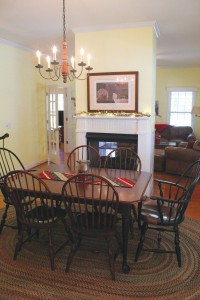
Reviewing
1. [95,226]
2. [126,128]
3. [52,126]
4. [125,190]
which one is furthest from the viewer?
[52,126]

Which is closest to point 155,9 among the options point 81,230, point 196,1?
point 196,1

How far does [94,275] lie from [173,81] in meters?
7.75

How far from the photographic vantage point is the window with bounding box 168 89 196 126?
8972mm

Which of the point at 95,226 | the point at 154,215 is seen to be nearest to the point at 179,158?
the point at 154,215

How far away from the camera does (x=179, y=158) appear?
217 inches

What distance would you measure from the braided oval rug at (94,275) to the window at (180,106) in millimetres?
6674

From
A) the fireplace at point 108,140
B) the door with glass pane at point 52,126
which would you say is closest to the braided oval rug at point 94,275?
the fireplace at point 108,140

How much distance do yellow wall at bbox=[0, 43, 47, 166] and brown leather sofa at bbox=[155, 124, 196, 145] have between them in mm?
3846

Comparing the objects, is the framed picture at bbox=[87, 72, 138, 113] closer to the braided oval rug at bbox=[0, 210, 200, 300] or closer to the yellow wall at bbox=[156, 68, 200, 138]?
the braided oval rug at bbox=[0, 210, 200, 300]

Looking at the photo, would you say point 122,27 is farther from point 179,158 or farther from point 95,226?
point 95,226

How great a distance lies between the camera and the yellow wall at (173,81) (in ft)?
28.8

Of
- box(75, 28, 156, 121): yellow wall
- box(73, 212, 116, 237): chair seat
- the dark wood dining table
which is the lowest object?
box(73, 212, 116, 237): chair seat

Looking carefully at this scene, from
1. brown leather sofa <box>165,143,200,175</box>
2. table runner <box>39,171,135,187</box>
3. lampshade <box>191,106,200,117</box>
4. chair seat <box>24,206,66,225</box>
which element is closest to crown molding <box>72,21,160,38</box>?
brown leather sofa <box>165,143,200,175</box>

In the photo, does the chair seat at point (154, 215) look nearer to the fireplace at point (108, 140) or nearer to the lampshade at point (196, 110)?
the fireplace at point (108, 140)
